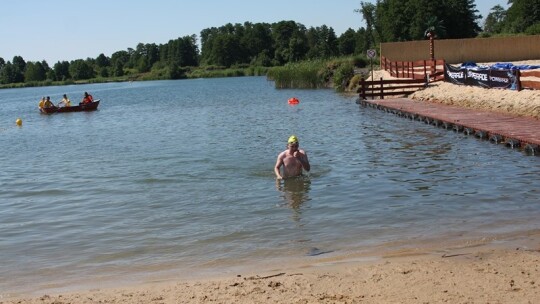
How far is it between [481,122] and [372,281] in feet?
49.6

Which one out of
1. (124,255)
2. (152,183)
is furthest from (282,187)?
(124,255)

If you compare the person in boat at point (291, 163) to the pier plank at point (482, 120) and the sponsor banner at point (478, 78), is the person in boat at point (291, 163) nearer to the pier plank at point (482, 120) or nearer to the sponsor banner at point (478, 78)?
the pier plank at point (482, 120)

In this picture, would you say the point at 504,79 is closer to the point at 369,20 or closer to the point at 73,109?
the point at 73,109

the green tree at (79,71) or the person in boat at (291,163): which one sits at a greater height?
the green tree at (79,71)

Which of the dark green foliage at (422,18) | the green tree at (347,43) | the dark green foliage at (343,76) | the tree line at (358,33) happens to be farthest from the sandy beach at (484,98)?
the green tree at (347,43)

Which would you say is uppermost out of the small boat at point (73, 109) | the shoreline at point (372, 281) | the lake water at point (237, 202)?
the small boat at point (73, 109)

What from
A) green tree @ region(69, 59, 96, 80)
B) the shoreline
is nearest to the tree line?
green tree @ region(69, 59, 96, 80)

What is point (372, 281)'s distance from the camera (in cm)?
698

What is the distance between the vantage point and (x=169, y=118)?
127 feet

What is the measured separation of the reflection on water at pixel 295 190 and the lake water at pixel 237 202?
4 cm

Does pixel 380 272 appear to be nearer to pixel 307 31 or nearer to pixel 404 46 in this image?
pixel 404 46

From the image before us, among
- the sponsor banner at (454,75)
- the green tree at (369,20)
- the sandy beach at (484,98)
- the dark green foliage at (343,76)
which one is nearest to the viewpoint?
the sandy beach at (484,98)

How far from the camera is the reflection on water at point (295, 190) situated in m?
12.0

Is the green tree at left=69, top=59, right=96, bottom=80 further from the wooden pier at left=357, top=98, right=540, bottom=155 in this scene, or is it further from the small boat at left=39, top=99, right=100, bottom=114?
the wooden pier at left=357, top=98, right=540, bottom=155
